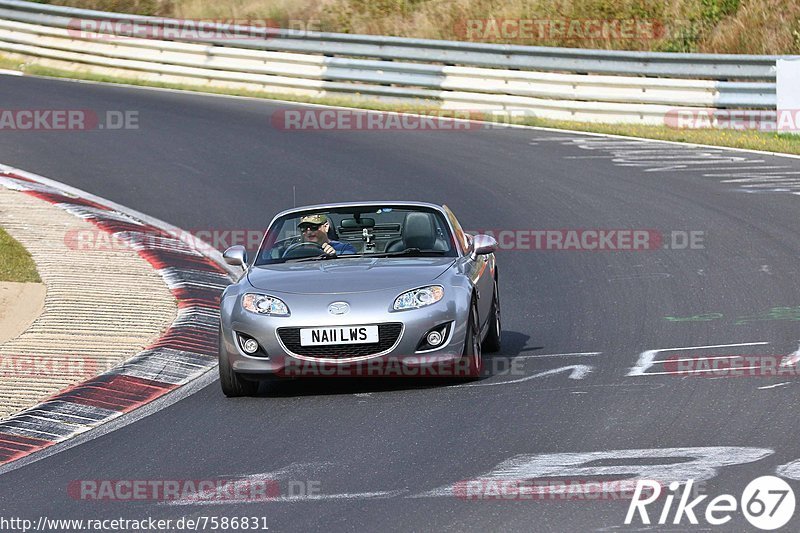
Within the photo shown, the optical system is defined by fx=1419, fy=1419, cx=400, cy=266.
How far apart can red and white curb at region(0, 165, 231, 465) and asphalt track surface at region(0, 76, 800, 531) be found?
0.41 meters

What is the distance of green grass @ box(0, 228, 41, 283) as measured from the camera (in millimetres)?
13461

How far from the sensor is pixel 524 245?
15891mm

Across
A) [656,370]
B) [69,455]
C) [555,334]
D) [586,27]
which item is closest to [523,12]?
[586,27]

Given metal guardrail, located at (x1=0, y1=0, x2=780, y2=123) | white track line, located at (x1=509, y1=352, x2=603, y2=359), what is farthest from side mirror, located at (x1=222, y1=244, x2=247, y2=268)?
metal guardrail, located at (x1=0, y1=0, x2=780, y2=123)

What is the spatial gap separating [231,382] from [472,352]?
1685 millimetres

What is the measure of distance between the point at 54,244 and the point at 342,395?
6320 mm

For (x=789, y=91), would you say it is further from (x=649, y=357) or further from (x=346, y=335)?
(x=346, y=335)

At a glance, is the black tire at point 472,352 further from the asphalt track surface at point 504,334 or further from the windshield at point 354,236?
the windshield at point 354,236

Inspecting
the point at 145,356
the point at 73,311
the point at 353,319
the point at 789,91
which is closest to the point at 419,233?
the point at 353,319

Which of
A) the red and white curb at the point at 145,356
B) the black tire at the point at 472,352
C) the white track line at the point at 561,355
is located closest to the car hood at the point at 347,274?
the black tire at the point at 472,352

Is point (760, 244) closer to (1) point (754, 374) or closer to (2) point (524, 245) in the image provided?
(2) point (524, 245)

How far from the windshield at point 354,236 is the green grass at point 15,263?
3407 millimetres

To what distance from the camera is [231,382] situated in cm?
985

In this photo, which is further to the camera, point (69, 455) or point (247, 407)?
point (247, 407)
